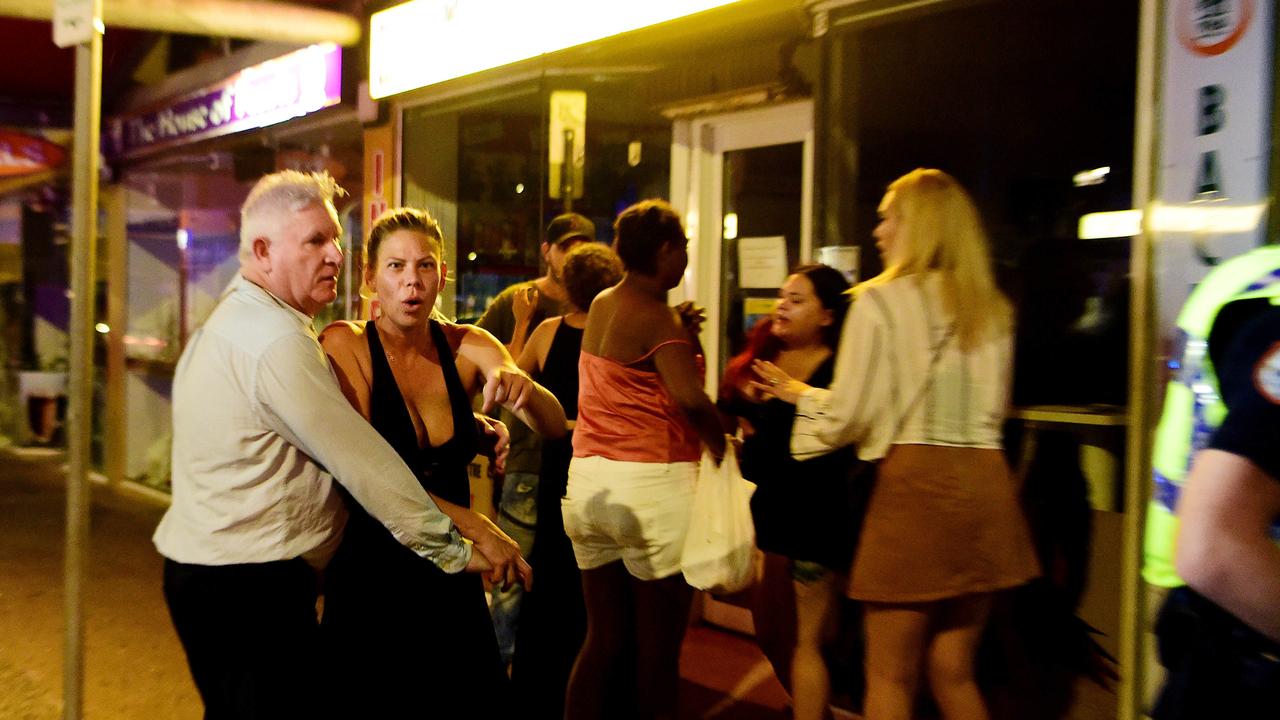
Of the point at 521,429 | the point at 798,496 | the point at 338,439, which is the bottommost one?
the point at 798,496

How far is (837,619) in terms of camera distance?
147 inches

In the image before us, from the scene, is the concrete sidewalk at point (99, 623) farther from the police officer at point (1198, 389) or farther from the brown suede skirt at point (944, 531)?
the police officer at point (1198, 389)

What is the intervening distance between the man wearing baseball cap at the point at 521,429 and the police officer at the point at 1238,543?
2.76 m

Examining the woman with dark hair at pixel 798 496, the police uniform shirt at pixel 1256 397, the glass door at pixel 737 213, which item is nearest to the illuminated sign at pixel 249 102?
the glass door at pixel 737 213

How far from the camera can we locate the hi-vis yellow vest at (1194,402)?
1868 millimetres

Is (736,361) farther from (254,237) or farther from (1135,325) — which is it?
(254,237)

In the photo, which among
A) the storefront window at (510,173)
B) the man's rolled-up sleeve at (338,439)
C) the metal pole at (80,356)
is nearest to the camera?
the man's rolled-up sleeve at (338,439)

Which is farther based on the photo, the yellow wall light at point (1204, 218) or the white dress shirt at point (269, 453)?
the yellow wall light at point (1204, 218)

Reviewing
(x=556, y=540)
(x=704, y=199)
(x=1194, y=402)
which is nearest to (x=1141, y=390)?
(x=1194, y=402)

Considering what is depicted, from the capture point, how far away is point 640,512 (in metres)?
3.72

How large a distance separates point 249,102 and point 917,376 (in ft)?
22.3

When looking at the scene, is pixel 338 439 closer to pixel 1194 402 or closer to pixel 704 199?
pixel 1194 402

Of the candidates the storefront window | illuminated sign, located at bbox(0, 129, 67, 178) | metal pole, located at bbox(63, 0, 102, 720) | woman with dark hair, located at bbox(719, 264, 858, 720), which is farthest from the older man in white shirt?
illuminated sign, located at bbox(0, 129, 67, 178)

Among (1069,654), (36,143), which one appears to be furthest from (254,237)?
(36,143)
